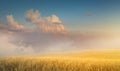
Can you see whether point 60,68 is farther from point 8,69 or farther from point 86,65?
point 8,69

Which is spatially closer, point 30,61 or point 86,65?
point 86,65

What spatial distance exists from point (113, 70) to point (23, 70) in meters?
1.82

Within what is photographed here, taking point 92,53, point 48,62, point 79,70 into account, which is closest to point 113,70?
point 79,70

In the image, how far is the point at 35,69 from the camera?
7438 mm

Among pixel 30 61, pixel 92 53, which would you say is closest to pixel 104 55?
pixel 92 53

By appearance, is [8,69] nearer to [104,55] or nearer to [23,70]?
[23,70]

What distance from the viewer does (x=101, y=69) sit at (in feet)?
23.8

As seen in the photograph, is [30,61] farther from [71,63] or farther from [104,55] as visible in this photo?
[104,55]

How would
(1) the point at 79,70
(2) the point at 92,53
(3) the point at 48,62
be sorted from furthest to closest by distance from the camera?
(2) the point at 92,53, (3) the point at 48,62, (1) the point at 79,70

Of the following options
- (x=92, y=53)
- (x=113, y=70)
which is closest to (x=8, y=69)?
(x=113, y=70)

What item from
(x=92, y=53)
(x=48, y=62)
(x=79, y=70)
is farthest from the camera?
(x=92, y=53)

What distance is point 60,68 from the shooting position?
7.32 meters

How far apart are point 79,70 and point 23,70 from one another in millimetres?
1138

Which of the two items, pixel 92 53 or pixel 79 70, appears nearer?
pixel 79 70
